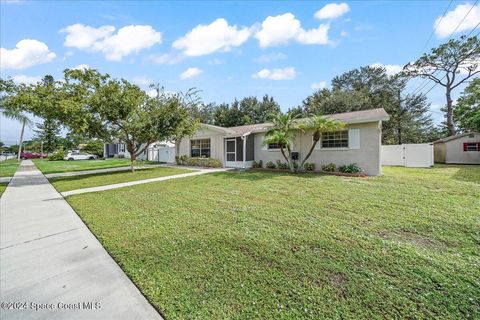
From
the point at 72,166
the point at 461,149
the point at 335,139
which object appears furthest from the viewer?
the point at 72,166

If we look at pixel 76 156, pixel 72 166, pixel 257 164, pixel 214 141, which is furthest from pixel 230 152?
pixel 76 156

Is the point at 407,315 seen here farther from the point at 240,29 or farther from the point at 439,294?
the point at 240,29

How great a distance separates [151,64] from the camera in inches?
667

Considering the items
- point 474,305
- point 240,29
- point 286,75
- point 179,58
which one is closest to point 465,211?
point 474,305

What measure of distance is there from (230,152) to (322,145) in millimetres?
6798

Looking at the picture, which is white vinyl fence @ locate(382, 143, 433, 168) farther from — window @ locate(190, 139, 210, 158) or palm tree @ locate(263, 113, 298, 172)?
window @ locate(190, 139, 210, 158)

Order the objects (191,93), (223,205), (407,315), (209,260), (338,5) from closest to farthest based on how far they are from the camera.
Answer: (407,315) < (209,260) < (223,205) < (338,5) < (191,93)

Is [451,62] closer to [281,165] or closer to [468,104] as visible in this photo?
[468,104]

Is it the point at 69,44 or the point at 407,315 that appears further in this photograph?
the point at 69,44

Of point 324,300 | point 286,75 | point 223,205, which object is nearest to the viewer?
point 324,300

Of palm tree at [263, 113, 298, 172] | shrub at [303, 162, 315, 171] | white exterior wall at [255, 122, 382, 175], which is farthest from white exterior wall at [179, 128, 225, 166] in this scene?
shrub at [303, 162, 315, 171]

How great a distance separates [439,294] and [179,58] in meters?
17.4

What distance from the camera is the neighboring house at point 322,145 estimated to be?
1137 cm

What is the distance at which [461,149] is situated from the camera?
19.0m
